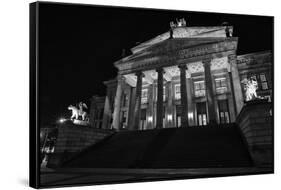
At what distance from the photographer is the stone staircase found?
1062 centimetres

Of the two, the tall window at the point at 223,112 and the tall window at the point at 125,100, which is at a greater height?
the tall window at the point at 125,100

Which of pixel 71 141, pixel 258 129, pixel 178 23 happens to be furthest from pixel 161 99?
pixel 71 141

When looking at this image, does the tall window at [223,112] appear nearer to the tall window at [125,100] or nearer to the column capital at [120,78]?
the tall window at [125,100]

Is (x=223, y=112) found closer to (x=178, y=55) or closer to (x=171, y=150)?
(x=171, y=150)

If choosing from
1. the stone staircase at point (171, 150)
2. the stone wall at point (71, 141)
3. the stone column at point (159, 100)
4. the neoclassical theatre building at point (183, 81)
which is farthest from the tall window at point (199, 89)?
the stone wall at point (71, 141)

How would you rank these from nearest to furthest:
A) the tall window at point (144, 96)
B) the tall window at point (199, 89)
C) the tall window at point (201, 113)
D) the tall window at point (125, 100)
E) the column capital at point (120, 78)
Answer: the column capital at point (120, 78) < the tall window at point (125, 100) < the tall window at point (201, 113) < the tall window at point (144, 96) < the tall window at point (199, 89)

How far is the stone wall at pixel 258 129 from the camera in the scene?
11.8 m

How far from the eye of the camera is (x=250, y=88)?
12.6 metres

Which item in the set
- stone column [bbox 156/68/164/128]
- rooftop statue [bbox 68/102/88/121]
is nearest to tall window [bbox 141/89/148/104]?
stone column [bbox 156/68/164/128]

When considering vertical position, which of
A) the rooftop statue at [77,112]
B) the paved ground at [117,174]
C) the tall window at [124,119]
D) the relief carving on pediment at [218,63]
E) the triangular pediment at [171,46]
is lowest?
the paved ground at [117,174]

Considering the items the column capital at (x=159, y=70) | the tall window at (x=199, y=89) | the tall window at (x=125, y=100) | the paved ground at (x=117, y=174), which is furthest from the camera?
the tall window at (x=199, y=89)

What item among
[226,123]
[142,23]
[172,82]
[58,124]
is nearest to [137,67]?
[172,82]

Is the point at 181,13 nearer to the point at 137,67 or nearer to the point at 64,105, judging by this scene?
the point at 137,67

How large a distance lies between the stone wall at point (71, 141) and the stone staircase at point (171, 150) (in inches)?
7.3
